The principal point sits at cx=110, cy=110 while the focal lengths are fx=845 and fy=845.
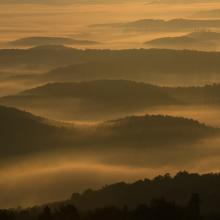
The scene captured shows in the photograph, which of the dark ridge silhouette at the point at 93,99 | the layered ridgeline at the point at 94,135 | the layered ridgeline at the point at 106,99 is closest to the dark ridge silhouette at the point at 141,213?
the layered ridgeline at the point at 94,135

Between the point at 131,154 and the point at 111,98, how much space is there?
49.8 meters

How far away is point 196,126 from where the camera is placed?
114 metres

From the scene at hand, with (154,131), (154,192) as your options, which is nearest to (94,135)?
(154,131)

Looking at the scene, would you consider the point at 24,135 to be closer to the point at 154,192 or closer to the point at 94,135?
the point at 94,135

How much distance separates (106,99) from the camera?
150 metres

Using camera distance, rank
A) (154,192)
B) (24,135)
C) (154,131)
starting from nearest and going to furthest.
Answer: (154,192) < (24,135) < (154,131)

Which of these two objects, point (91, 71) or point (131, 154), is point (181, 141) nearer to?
point (131, 154)

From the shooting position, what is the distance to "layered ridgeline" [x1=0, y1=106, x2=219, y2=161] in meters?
102

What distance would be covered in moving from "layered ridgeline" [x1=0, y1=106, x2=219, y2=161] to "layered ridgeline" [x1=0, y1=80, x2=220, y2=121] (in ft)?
82.9

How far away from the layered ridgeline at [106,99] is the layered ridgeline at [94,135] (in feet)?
82.9

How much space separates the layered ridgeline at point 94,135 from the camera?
4011 inches

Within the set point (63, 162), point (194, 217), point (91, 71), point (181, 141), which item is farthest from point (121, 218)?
point (91, 71)

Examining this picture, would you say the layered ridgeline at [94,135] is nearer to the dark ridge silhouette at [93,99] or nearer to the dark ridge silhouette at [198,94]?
the dark ridge silhouette at [93,99]

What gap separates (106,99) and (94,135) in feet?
135
